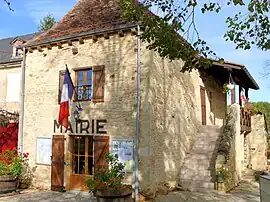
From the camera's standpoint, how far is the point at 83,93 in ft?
33.4

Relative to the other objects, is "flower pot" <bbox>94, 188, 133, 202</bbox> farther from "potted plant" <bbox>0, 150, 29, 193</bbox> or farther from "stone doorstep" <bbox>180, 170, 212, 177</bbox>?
"potted plant" <bbox>0, 150, 29, 193</bbox>

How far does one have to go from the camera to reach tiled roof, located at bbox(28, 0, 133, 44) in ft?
33.1

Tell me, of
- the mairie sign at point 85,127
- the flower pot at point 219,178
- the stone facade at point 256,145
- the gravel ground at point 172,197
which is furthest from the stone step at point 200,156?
the stone facade at point 256,145

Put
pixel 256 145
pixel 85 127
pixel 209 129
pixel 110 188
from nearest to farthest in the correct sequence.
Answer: pixel 110 188, pixel 85 127, pixel 209 129, pixel 256 145

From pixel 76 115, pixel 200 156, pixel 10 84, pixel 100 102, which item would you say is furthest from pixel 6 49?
pixel 200 156

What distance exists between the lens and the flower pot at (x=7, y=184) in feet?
31.3

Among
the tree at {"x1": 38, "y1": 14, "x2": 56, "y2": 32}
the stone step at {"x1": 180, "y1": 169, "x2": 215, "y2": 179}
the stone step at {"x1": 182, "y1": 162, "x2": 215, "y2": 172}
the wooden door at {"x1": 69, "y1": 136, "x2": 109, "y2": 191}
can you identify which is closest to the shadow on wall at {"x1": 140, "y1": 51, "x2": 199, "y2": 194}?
the stone step at {"x1": 180, "y1": 169, "x2": 215, "y2": 179}

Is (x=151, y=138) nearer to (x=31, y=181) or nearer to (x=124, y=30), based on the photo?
(x=124, y=30)

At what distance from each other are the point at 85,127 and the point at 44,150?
1.98 m

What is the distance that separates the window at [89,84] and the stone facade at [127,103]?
0.56 ft

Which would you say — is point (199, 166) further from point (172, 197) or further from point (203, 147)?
point (172, 197)

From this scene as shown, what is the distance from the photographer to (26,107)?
11320mm

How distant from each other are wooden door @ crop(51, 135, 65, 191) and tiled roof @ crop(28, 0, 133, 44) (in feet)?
12.1

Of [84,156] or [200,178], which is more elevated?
[84,156]
